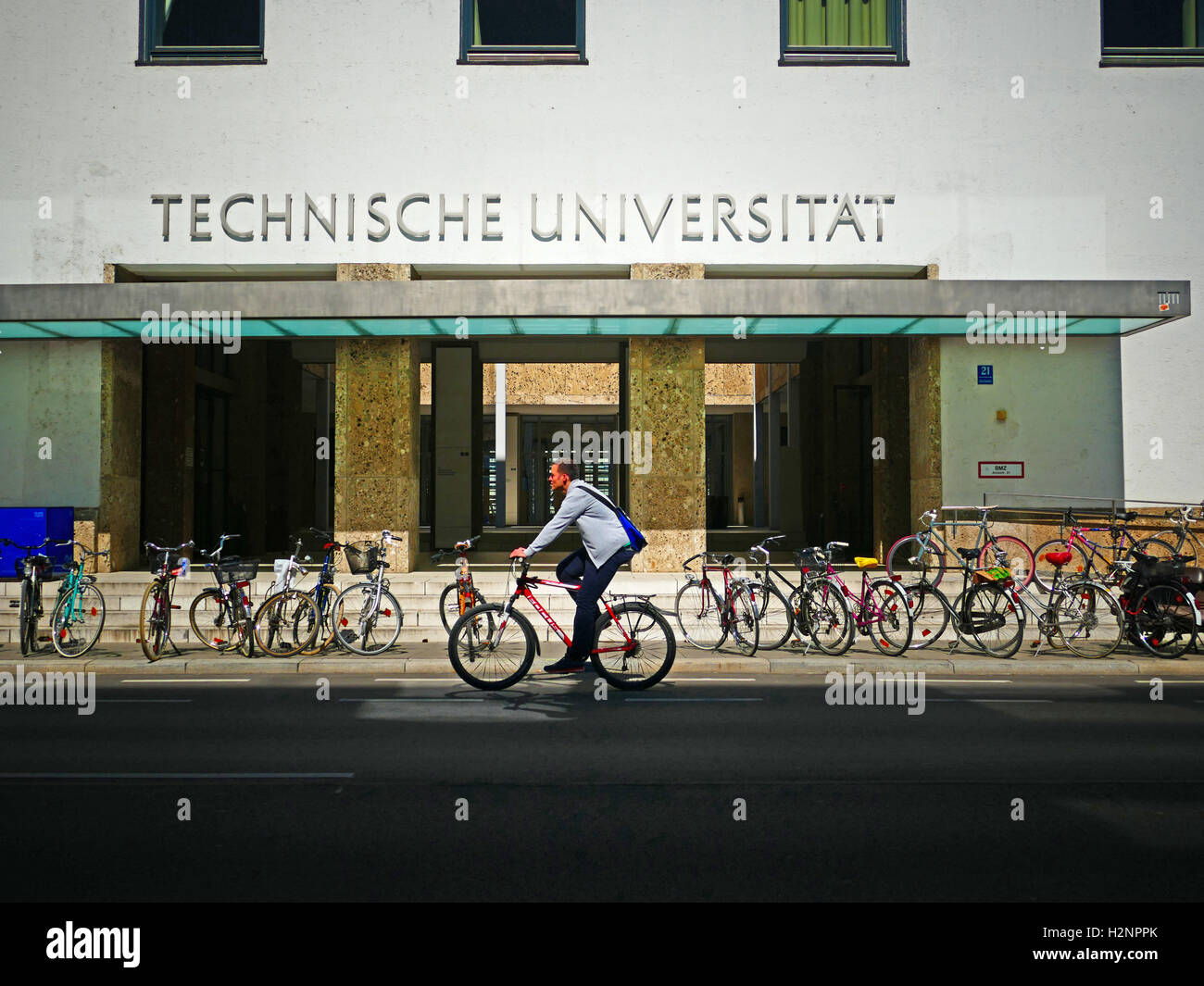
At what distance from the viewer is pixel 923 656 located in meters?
10.1

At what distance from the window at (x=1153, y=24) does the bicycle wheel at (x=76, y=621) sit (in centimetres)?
1763

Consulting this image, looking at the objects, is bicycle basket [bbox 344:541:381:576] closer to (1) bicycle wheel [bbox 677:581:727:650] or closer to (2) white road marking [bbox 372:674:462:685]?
(2) white road marking [bbox 372:674:462:685]

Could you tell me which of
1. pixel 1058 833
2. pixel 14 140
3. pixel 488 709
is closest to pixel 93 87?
pixel 14 140

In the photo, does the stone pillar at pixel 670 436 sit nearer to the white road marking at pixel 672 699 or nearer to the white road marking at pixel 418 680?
the white road marking at pixel 418 680

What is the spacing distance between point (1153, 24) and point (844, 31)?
5.29 metres

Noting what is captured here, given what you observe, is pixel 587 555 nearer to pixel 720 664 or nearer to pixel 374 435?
pixel 720 664

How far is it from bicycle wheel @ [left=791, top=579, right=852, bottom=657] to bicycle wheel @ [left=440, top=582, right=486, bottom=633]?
3.42 metres

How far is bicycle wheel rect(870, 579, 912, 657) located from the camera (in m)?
10.3

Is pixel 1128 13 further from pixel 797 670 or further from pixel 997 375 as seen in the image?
pixel 797 670

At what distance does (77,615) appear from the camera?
10242mm

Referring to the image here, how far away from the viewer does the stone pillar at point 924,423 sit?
1602 centimetres

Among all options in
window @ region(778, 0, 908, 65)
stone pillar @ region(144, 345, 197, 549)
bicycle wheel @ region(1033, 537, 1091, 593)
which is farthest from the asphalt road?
window @ region(778, 0, 908, 65)

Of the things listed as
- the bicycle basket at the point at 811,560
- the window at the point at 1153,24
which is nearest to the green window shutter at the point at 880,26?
the window at the point at 1153,24

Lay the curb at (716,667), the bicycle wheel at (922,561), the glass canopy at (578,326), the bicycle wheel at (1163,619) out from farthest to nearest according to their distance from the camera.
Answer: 1. the glass canopy at (578,326)
2. the bicycle wheel at (922,561)
3. the bicycle wheel at (1163,619)
4. the curb at (716,667)
